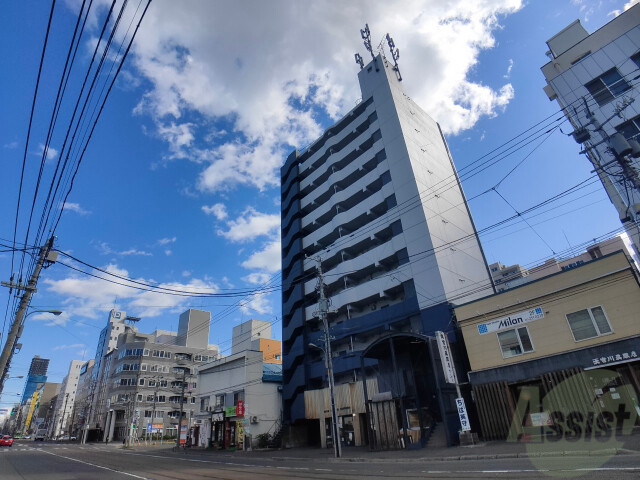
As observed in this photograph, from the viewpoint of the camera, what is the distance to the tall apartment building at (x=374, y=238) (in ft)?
108

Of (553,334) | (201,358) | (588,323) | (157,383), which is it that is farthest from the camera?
(201,358)

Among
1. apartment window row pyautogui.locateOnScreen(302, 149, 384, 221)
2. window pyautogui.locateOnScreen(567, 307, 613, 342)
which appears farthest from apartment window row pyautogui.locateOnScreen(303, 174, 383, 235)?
window pyautogui.locateOnScreen(567, 307, 613, 342)

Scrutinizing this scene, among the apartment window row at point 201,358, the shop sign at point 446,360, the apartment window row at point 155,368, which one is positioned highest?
the apartment window row at point 201,358

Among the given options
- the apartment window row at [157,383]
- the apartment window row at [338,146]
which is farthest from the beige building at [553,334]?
the apartment window row at [157,383]

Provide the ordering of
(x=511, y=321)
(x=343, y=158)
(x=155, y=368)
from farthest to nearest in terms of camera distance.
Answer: (x=155, y=368) < (x=343, y=158) < (x=511, y=321)

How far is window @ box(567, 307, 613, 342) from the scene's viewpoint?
702 inches

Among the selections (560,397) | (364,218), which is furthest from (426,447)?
(364,218)

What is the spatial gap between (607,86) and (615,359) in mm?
23442

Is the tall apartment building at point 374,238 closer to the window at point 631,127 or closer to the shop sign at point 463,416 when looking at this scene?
the shop sign at point 463,416

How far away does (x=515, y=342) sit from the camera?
67.4 ft

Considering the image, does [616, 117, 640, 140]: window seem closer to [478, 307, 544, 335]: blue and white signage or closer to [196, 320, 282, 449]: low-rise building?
[478, 307, 544, 335]: blue and white signage

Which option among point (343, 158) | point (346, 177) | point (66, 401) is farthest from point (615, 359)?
point (66, 401)

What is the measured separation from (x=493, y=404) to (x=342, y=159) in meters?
33.7

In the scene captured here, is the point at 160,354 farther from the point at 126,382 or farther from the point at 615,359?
the point at 615,359
